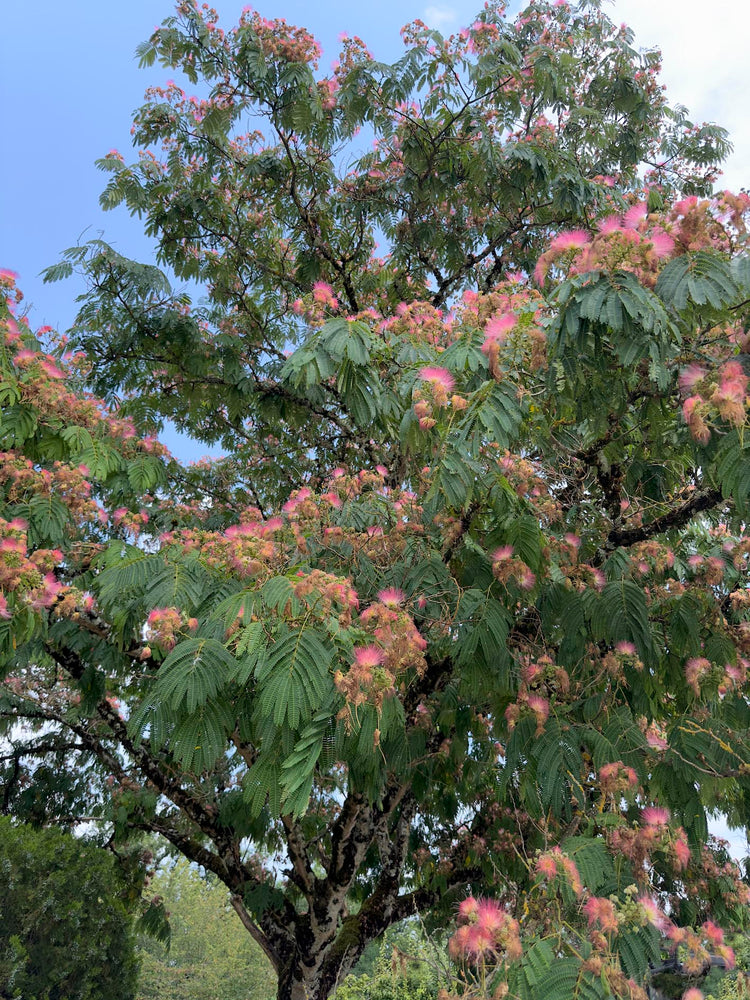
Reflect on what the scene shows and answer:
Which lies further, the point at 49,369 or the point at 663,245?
the point at 49,369

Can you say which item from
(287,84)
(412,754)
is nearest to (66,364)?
(287,84)

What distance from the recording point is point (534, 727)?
183 inches

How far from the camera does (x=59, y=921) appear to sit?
7617mm

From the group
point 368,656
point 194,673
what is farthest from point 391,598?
point 194,673

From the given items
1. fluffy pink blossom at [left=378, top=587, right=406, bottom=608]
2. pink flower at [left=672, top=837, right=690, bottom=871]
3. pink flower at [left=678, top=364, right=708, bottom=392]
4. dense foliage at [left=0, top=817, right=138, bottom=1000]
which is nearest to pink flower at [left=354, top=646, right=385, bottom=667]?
fluffy pink blossom at [left=378, top=587, right=406, bottom=608]

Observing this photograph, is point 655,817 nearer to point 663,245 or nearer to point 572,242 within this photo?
point 663,245

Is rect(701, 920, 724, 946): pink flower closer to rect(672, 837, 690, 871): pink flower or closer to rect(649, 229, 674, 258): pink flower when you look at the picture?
rect(672, 837, 690, 871): pink flower

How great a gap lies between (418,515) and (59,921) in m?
5.67

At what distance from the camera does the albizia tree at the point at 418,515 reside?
362 centimetres

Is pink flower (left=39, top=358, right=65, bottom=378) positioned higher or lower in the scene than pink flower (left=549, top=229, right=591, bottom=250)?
higher

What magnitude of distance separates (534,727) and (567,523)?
149 centimetres

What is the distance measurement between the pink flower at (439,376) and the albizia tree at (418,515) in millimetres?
18

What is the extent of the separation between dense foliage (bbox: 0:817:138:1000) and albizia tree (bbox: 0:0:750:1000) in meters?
0.66

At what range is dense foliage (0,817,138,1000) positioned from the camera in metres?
7.29
